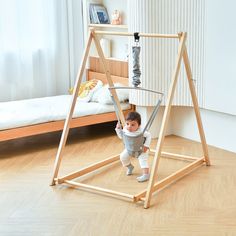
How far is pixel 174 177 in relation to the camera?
3611mm

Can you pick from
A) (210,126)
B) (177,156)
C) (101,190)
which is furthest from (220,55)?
(101,190)

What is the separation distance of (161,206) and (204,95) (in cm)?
152

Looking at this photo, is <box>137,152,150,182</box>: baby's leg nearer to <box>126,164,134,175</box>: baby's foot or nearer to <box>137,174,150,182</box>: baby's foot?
<box>137,174,150,182</box>: baby's foot

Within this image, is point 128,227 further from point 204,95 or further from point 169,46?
point 169,46

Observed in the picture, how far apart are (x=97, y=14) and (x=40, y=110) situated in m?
1.50

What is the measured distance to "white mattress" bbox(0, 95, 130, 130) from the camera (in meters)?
4.31

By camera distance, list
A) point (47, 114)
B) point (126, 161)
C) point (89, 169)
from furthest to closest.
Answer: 1. point (47, 114)
2. point (89, 169)
3. point (126, 161)

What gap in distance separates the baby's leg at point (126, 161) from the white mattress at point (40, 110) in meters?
1.05

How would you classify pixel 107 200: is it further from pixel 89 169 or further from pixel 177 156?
pixel 177 156

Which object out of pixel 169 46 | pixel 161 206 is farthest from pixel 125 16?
pixel 161 206

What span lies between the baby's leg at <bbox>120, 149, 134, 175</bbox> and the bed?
1.02 metres

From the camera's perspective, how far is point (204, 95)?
4383 millimetres

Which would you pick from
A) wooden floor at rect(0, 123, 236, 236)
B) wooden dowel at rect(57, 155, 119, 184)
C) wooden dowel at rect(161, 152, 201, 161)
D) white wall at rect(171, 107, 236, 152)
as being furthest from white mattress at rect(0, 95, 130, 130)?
wooden dowel at rect(161, 152, 201, 161)

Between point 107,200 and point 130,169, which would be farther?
point 130,169
